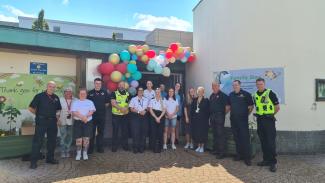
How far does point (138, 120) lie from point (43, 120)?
2128 mm

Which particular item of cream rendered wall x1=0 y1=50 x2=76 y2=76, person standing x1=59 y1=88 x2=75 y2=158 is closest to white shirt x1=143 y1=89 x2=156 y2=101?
person standing x1=59 y1=88 x2=75 y2=158

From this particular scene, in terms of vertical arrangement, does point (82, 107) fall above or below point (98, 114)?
above

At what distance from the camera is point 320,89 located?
6.45 meters

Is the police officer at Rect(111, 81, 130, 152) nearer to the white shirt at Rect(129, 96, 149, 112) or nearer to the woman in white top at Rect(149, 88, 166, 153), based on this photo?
the white shirt at Rect(129, 96, 149, 112)

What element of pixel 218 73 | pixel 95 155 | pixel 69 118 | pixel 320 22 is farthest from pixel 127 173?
pixel 320 22

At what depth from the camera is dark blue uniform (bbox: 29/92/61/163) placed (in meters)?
5.38

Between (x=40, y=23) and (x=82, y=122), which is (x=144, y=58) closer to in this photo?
(x=82, y=122)

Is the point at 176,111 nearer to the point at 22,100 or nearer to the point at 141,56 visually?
the point at 141,56

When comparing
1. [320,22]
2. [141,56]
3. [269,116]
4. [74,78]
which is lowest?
[269,116]

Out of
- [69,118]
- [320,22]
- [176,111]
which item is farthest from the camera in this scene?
[176,111]

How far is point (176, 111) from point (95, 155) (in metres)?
2.22

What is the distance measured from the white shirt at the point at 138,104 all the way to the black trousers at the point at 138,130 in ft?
0.60

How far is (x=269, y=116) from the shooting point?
213 inches

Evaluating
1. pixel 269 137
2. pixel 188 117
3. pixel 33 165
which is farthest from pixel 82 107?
pixel 269 137
